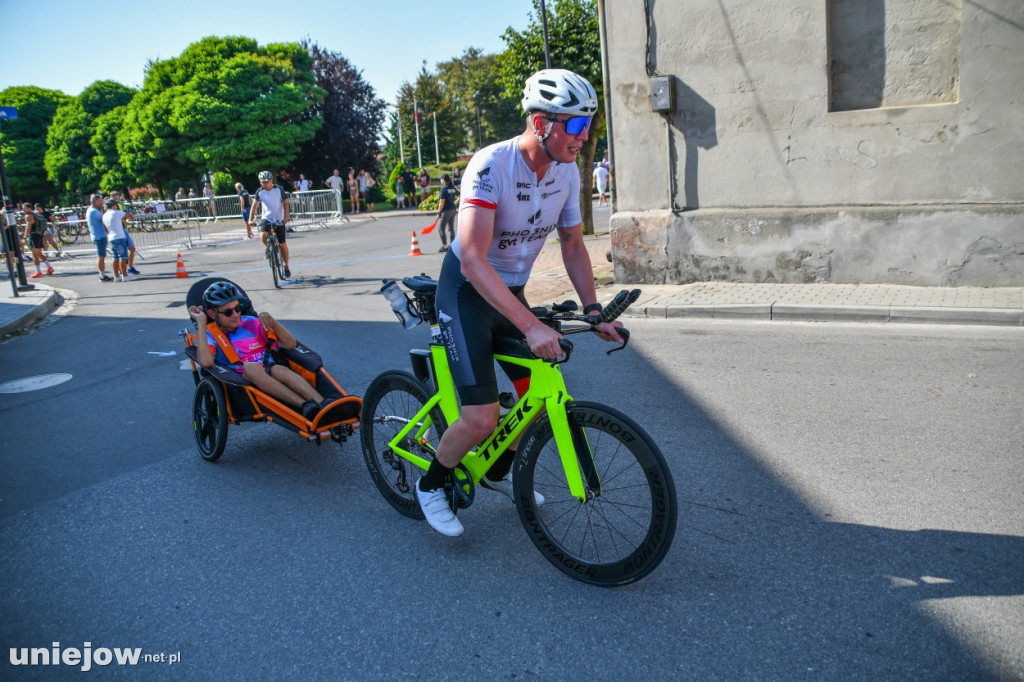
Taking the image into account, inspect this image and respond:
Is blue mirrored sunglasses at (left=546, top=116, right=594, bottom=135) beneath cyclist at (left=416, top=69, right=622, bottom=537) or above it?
above

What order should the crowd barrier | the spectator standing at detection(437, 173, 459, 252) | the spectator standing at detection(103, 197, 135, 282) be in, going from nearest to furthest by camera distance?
the spectator standing at detection(103, 197, 135, 282) → the spectator standing at detection(437, 173, 459, 252) → the crowd barrier

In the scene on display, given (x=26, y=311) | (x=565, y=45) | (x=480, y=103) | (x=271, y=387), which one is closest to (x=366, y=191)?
(x=565, y=45)

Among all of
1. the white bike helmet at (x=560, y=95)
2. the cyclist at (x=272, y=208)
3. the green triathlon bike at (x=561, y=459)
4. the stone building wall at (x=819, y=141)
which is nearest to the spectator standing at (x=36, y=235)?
the cyclist at (x=272, y=208)

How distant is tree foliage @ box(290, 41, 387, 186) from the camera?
147 feet

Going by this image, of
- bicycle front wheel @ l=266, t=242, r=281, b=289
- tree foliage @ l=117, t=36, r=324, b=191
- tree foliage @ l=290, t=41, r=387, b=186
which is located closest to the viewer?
bicycle front wheel @ l=266, t=242, r=281, b=289

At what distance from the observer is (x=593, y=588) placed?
11.5ft

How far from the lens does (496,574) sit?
3713mm

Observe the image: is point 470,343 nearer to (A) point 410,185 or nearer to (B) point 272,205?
(B) point 272,205

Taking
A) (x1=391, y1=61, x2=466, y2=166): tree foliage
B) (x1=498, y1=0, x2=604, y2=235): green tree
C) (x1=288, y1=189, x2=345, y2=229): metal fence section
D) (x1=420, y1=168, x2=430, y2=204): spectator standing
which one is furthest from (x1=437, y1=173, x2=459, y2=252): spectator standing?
(x1=391, y1=61, x2=466, y2=166): tree foliage

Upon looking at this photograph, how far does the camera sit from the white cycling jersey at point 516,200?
333cm

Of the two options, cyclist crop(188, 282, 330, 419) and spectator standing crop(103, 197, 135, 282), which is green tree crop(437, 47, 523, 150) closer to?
spectator standing crop(103, 197, 135, 282)

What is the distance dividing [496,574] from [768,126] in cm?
810

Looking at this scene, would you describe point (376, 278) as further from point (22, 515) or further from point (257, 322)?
point (22, 515)

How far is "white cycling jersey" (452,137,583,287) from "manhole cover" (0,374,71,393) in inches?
252
